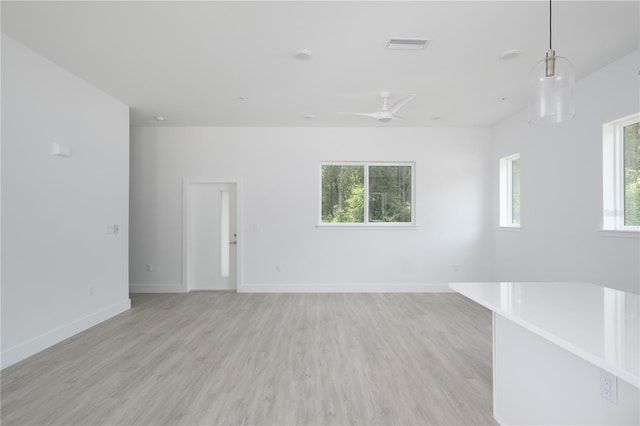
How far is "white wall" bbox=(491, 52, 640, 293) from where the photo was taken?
346 centimetres

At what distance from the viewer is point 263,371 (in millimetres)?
2900

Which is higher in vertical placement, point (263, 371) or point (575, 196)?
point (575, 196)

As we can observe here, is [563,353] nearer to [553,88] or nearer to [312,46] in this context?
[553,88]

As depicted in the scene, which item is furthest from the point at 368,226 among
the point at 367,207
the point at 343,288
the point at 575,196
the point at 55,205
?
the point at 55,205

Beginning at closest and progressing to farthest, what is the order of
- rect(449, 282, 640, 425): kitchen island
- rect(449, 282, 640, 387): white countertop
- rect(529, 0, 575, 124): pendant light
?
rect(449, 282, 640, 387): white countertop
rect(449, 282, 640, 425): kitchen island
rect(529, 0, 575, 124): pendant light

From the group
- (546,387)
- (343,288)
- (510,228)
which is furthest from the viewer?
(343,288)

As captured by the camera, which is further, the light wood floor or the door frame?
the door frame

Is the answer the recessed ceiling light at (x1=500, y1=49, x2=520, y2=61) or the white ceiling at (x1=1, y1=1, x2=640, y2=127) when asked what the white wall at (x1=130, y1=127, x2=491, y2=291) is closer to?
the white ceiling at (x1=1, y1=1, x2=640, y2=127)

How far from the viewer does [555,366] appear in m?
1.66

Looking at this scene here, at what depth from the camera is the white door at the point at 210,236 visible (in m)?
6.21

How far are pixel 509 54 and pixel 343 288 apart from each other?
13.7 feet

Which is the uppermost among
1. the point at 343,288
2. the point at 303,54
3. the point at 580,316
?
the point at 303,54

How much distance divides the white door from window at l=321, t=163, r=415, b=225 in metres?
1.73

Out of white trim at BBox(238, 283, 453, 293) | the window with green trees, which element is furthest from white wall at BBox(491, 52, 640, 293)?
white trim at BBox(238, 283, 453, 293)
